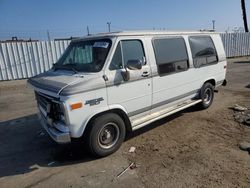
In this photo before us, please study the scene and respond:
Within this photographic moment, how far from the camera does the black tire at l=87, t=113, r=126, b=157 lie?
166 inches

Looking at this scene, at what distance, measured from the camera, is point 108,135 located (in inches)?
180

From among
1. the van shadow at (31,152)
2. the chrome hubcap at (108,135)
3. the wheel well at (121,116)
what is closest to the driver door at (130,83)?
the wheel well at (121,116)

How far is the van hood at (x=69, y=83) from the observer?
3.82m

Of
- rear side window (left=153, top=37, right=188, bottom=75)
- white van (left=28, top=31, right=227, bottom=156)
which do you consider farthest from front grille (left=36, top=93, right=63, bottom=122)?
rear side window (left=153, top=37, right=188, bottom=75)

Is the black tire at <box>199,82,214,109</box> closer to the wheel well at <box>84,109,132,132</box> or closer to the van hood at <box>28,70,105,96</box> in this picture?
the wheel well at <box>84,109,132,132</box>

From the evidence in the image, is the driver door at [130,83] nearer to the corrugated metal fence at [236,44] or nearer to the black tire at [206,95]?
the black tire at [206,95]

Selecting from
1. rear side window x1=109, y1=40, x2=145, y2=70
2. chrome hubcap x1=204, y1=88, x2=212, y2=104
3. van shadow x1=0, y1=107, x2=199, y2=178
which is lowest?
van shadow x1=0, y1=107, x2=199, y2=178

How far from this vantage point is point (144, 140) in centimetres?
516

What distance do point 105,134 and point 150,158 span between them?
93cm

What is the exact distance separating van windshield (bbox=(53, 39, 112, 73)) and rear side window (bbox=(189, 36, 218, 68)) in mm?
2646

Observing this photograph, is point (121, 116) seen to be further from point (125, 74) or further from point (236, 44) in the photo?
point (236, 44)

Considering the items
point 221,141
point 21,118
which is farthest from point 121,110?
point 21,118

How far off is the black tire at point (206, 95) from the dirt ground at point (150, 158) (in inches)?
12.2

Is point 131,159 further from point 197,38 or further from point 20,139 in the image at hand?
point 197,38
